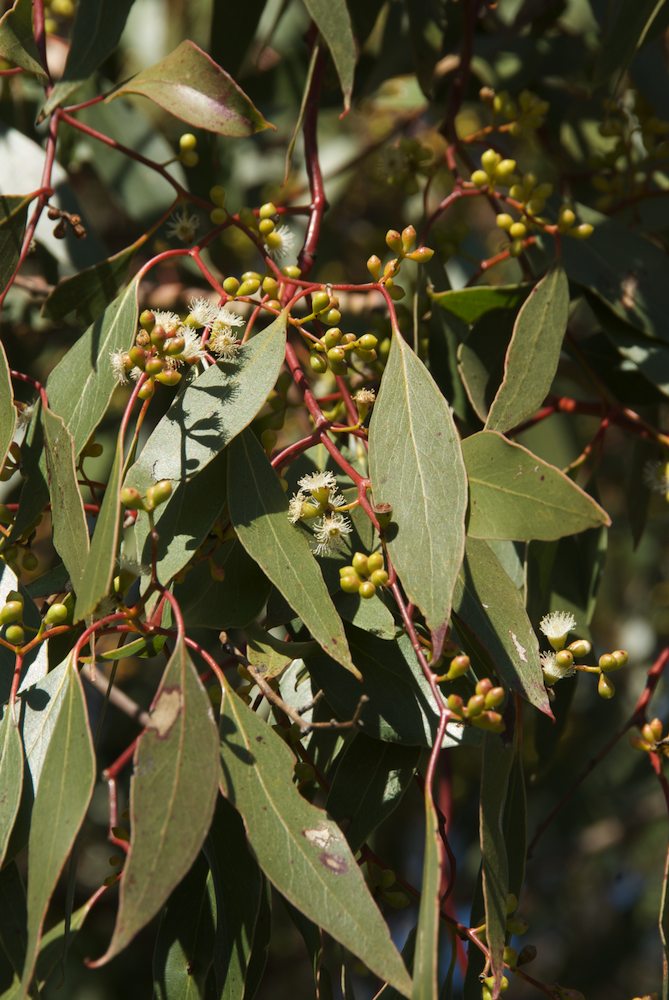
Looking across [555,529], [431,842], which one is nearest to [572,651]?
[555,529]

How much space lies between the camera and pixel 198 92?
1.21 m

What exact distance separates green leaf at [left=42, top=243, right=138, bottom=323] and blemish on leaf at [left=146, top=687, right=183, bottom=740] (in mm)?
692

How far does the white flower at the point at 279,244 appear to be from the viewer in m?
1.28

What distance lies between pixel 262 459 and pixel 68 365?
318 millimetres

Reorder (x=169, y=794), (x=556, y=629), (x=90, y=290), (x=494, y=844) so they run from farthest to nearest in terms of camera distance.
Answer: (x=90, y=290) → (x=556, y=629) → (x=494, y=844) → (x=169, y=794)

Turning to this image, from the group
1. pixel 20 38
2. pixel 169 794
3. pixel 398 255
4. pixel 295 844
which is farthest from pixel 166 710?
pixel 20 38

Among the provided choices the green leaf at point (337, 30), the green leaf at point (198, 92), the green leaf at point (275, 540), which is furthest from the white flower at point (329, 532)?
the green leaf at point (337, 30)

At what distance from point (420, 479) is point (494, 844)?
37 cm

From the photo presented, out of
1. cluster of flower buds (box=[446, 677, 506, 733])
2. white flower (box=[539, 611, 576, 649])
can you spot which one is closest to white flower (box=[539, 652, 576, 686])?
white flower (box=[539, 611, 576, 649])

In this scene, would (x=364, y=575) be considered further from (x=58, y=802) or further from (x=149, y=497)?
(x=58, y=802)

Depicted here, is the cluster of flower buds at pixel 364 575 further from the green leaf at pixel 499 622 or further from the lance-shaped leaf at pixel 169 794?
the lance-shaped leaf at pixel 169 794

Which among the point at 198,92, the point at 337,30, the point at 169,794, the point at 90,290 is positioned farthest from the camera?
the point at 90,290

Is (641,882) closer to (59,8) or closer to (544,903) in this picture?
(544,903)

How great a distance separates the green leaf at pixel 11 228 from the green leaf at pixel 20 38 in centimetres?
16
